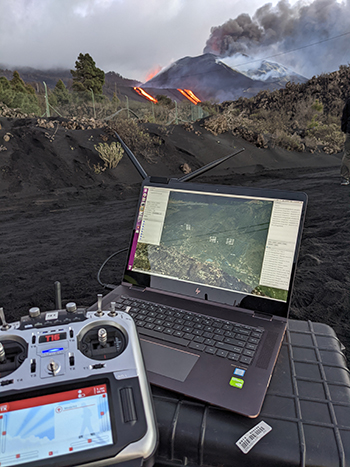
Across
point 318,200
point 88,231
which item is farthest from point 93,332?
point 318,200

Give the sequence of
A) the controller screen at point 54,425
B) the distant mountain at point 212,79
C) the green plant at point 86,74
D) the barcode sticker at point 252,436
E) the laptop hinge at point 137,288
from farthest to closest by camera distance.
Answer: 1. the distant mountain at point 212,79
2. the green plant at point 86,74
3. the laptop hinge at point 137,288
4. the barcode sticker at point 252,436
5. the controller screen at point 54,425

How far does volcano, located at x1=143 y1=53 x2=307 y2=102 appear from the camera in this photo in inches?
1305

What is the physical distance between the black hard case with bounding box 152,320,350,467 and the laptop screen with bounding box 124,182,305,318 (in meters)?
0.30

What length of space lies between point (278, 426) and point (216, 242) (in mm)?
581

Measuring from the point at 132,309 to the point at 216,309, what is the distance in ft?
0.88

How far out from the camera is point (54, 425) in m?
0.50

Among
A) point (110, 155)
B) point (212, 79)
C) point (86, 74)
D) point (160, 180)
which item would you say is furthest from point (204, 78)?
point (160, 180)

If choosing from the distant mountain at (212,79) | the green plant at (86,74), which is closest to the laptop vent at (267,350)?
the green plant at (86,74)

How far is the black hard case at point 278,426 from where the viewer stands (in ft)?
1.81

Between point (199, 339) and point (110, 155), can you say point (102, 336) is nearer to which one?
point (199, 339)

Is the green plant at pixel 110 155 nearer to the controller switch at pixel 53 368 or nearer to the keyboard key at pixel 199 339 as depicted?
the keyboard key at pixel 199 339

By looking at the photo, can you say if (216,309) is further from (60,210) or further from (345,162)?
(345,162)

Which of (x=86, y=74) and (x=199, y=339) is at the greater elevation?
(x=86, y=74)

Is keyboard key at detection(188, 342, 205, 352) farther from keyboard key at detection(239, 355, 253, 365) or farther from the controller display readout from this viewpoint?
the controller display readout
